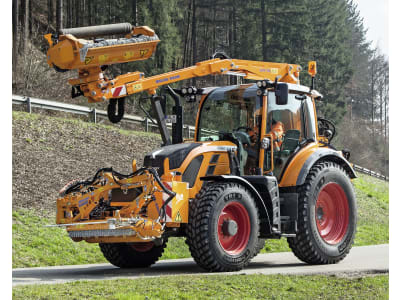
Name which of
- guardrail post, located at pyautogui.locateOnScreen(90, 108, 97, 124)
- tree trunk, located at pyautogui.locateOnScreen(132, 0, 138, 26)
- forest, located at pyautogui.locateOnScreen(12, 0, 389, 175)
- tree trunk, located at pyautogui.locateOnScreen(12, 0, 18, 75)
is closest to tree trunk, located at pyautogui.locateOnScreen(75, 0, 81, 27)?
forest, located at pyautogui.locateOnScreen(12, 0, 389, 175)

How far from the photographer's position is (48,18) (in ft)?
107

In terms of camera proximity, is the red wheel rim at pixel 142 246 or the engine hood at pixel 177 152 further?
the red wheel rim at pixel 142 246

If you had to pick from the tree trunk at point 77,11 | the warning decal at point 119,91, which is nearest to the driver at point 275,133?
the warning decal at point 119,91

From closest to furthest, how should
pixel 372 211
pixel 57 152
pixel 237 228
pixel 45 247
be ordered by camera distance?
pixel 237 228 → pixel 45 247 → pixel 57 152 → pixel 372 211

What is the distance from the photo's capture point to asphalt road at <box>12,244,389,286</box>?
9289 millimetres

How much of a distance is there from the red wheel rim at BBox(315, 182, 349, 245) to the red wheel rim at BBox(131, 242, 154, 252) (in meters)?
2.80

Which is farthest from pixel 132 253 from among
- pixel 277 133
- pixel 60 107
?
pixel 60 107

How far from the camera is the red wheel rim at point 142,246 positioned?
10867 mm

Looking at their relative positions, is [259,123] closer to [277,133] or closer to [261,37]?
[277,133]

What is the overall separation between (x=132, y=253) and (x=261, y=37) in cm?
2141

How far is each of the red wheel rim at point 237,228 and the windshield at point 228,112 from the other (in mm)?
1542

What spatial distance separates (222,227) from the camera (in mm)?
9523

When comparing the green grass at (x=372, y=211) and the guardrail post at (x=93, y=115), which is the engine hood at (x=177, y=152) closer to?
the green grass at (x=372, y=211)

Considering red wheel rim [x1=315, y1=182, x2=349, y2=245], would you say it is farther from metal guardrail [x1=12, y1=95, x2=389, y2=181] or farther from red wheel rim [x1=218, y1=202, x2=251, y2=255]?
metal guardrail [x1=12, y1=95, x2=389, y2=181]
